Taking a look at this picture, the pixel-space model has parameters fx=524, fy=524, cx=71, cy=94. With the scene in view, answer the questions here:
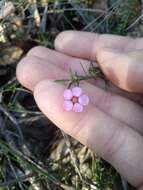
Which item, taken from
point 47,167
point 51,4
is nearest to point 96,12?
point 51,4

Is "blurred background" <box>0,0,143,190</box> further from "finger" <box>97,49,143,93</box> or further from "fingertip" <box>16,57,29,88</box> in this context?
"finger" <box>97,49,143,93</box>

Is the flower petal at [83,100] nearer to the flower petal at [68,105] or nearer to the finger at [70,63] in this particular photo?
the flower petal at [68,105]

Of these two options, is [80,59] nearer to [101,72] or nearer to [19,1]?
[101,72]

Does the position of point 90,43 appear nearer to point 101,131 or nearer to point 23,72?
point 23,72

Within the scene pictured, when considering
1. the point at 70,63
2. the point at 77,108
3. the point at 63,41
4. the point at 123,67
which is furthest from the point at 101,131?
the point at 63,41

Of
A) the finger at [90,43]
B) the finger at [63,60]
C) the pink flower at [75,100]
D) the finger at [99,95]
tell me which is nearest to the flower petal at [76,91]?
the pink flower at [75,100]
